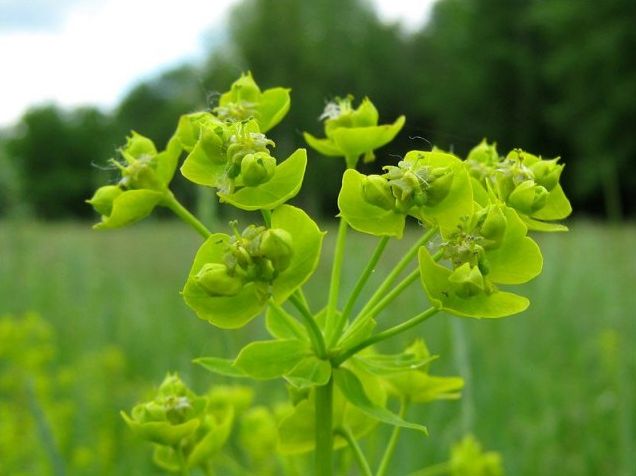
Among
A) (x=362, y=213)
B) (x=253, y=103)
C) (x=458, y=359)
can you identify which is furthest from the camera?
(x=458, y=359)

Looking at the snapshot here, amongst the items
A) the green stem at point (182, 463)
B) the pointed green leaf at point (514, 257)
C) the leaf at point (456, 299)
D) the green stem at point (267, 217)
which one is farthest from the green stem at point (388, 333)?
the green stem at point (182, 463)

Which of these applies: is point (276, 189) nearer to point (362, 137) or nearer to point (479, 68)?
point (362, 137)

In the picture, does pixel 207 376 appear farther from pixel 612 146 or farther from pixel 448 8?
pixel 448 8

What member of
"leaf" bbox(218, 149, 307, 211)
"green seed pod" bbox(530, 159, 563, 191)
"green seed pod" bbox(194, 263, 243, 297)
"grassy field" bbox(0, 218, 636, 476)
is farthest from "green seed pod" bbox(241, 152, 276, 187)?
"grassy field" bbox(0, 218, 636, 476)

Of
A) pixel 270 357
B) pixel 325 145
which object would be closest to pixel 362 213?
pixel 270 357

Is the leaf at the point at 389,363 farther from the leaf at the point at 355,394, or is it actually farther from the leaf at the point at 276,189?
the leaf at the point at 276,189

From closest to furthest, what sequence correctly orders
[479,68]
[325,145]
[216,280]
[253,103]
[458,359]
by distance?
[216,280]
[253,103]
[325,145]
[458,359]
[479,68]
